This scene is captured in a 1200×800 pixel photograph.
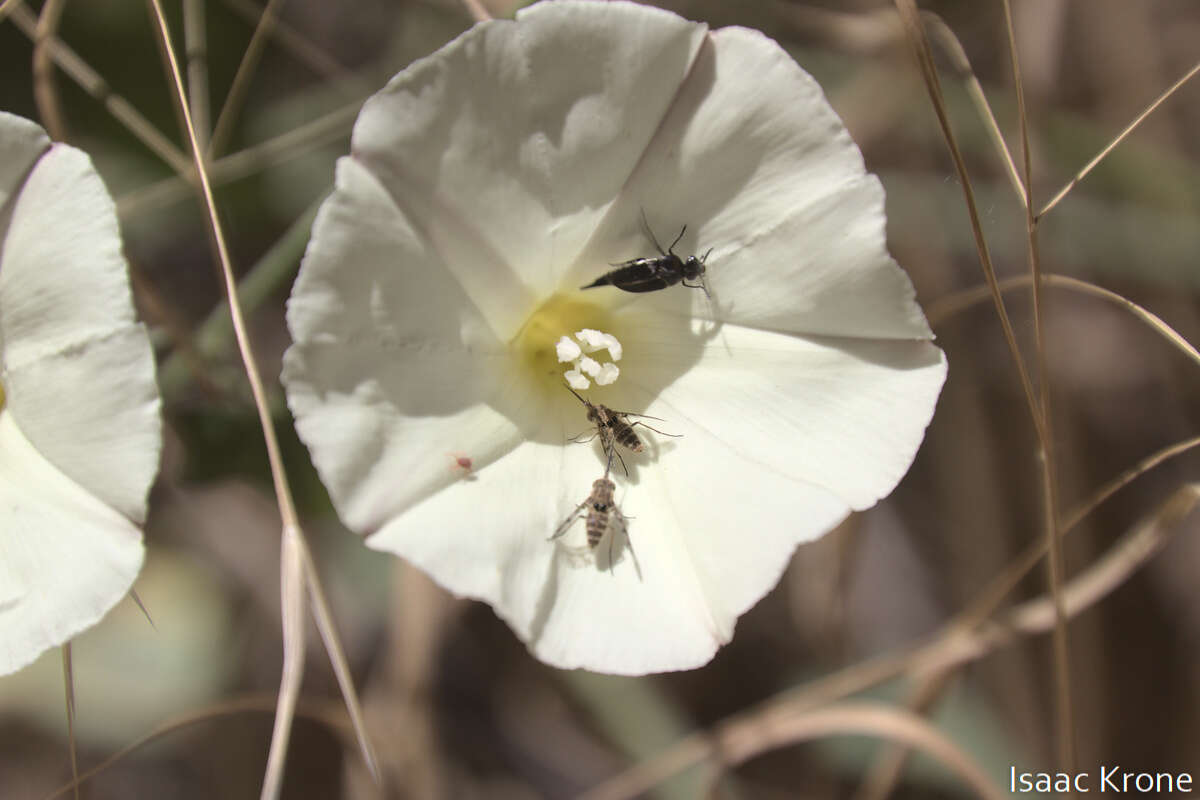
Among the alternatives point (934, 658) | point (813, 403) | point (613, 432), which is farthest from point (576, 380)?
point (934, 658)

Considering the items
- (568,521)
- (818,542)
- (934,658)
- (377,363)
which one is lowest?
(818,542)

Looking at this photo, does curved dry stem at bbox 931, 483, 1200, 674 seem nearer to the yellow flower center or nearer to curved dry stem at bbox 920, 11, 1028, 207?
curved dry stem at bbox 920, 11, 1028, 207

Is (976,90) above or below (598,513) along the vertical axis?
above

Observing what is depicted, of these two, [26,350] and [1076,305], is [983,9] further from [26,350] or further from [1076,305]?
[26,350]

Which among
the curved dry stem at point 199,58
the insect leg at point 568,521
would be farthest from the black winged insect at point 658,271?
the curved dry stem at point 199,58

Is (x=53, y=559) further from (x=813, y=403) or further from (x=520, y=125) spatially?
(x=813, y=403)

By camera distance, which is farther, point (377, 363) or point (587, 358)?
point (587, 358)
